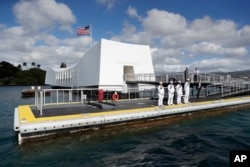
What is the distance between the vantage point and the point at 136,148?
10.0 meters

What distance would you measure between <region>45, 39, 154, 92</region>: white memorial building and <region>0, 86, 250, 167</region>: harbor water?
1976cm

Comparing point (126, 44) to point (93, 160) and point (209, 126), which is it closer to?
point (209, 126)

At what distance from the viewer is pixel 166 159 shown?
28.6ft

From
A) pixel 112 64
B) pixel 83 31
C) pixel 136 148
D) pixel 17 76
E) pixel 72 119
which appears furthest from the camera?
pixel 17 76

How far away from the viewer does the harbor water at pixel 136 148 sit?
332 inches

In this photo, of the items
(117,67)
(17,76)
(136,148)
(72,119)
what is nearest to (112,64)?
(117,67)

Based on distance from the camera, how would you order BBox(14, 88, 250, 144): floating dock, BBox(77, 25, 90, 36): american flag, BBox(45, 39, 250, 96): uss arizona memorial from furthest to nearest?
BBox(45, 39, 250, 96): uss arizona memorial < BBox(77, 25, 90, 36): american flag < BBox(14, 88, 250, 144): floating dock

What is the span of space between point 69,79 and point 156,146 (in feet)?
142

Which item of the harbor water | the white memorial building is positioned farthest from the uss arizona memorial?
the harbor water

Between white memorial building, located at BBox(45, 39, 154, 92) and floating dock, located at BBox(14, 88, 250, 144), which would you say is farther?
white memorial building, located at BBox(45, 39, 154, 92)

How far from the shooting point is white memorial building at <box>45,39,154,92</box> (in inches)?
1283

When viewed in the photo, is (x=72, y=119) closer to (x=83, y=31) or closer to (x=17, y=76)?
(x=83, y=31)

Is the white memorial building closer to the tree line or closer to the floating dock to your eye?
the floating dock

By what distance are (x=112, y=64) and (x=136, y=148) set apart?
2411cm
